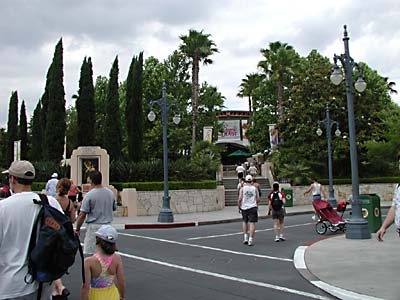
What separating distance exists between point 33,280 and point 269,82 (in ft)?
131

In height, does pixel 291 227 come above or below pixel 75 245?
below

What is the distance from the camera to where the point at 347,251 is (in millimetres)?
10562

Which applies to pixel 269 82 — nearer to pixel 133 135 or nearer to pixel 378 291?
pixel 133 135

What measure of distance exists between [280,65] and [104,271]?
36.4 meters

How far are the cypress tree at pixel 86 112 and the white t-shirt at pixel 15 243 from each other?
81.6 feet

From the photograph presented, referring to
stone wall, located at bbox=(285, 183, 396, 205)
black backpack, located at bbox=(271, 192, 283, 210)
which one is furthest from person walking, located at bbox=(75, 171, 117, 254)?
stone wall, located at bbox=(285, 183, 396, 205)

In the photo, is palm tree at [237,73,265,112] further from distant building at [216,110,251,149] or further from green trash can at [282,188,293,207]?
green trash can at [282,188,293,207]

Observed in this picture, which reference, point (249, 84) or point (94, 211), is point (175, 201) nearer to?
point (94, 211)

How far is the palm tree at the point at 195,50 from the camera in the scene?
38.2 meters

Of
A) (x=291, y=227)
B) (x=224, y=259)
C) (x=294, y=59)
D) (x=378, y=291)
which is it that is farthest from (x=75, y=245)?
(x=294, y=59)

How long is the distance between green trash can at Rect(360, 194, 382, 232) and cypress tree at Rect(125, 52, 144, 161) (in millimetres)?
17052

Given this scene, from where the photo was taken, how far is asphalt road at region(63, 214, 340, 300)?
7215 millimetres

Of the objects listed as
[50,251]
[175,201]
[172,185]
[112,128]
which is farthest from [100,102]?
[50,251]

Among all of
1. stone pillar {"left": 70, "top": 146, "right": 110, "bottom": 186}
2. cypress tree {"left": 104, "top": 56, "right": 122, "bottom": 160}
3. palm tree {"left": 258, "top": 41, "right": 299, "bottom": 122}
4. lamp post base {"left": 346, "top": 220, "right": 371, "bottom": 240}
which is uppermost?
palm tree {"left": 258, "top": 41, "right": 299, "bottom": 122}
